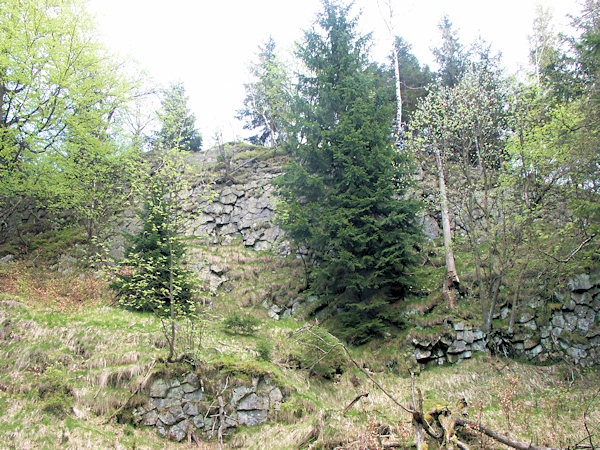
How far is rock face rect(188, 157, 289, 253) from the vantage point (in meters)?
19.6

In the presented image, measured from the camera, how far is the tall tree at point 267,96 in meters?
24.8

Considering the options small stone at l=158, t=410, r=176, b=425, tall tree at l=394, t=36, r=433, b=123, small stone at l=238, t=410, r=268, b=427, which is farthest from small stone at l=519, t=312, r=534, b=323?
tall tree at l=394, t=36, r=433, b=123

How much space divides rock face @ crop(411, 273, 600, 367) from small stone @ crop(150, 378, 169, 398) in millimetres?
7825

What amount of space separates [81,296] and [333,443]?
37.7 feet

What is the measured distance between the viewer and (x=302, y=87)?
1603 cm

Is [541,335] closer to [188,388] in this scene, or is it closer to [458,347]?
[458,347]

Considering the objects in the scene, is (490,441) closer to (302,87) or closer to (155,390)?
(155,390)

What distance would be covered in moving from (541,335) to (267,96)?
22.4 metres

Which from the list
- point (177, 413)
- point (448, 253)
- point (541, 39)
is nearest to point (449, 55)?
point (541, 39)

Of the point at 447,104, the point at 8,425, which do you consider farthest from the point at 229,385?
the point at 447,104

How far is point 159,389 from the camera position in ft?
27.0

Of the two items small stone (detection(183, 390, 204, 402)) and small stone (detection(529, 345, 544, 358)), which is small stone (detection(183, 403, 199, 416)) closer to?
small stone (detection(183, 390, 204, 402))

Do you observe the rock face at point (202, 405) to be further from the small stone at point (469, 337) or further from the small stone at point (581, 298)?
the small stone at point (581, 298)

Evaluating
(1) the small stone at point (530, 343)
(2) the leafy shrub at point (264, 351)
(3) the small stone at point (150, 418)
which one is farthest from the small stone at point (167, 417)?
(1) the small stone at point (530, 343)
